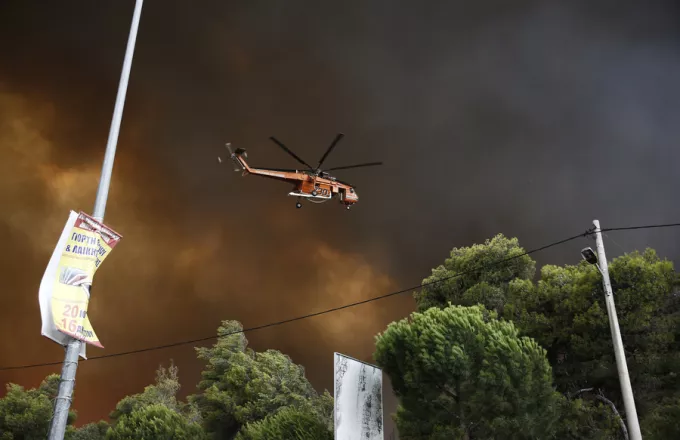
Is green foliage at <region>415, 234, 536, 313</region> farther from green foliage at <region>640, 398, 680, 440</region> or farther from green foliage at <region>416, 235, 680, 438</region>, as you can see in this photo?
green foliage at <region>640, 398, 680, 440</region>

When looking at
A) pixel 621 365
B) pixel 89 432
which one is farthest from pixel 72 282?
pixel 89 432

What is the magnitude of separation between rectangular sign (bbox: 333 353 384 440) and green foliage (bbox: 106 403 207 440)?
22.8 metres

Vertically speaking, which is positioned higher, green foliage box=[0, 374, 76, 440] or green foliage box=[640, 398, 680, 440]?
green foliage box=[0, 374, 76, 440]

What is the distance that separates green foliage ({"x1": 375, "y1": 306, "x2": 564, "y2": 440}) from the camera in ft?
78.6

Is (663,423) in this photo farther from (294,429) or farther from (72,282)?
(72,282)

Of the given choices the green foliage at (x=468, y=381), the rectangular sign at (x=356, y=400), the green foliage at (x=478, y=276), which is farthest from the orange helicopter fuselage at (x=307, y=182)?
the green foliage at (x=478, y=276)

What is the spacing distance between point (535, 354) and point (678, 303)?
1333 cm

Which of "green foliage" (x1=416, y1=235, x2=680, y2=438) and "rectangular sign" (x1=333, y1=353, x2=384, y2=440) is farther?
"green foliage" (x1=416, y1=235, x2=680, y2=438)

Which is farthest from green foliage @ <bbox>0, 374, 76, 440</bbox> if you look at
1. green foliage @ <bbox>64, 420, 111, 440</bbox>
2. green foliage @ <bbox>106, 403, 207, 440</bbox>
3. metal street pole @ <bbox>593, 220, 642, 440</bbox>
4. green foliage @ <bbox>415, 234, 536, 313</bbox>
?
metal street pole @ <bbox>593, 220, 642, 440</bbox>

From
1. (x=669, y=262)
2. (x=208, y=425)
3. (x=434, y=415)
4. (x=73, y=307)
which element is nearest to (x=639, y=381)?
(x=669, y=262)

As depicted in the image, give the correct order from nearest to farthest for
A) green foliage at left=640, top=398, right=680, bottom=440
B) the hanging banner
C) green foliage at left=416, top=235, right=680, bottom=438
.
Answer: the hanging banner < green foliage at left=640, top=398, right=680, bottom=440 < green foliage at left=416, top=235, right=680, bottom=438

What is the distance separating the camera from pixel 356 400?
20.0 metres

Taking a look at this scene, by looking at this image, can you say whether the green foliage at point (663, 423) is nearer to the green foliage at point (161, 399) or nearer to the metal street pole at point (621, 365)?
the metal street pole at point (621, 365)

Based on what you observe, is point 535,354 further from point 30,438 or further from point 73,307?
point 30,438
